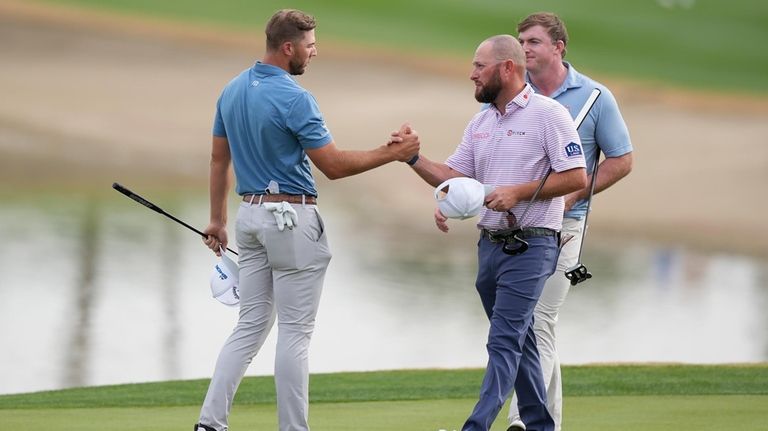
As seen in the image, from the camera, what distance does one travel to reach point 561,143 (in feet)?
15.2

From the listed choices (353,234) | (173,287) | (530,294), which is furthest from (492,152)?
(353,234)

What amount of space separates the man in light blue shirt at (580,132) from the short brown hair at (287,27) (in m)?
0.89

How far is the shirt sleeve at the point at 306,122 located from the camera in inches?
180

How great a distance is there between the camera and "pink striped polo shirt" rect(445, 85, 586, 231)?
4641 millimetres

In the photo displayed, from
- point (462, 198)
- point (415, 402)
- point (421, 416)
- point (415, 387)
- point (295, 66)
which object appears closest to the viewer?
point (462, 198)

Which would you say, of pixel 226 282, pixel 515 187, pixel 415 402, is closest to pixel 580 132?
pixel 515 187

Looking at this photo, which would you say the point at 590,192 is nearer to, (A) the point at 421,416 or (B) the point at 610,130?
(B) the point at 610,130

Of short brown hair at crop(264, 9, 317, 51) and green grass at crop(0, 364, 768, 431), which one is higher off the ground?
short brown hair at crop(264, 9, 317, 51)

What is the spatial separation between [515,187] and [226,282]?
1.02 m

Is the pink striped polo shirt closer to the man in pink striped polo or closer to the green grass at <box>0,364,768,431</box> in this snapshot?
the man in pink striped polo

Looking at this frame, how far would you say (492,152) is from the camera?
4.73 meters

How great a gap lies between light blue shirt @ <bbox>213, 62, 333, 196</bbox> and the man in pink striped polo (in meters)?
0.47

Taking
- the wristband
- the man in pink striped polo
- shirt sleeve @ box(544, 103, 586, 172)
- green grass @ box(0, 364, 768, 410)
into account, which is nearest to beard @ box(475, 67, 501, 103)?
the man in pink striped polo

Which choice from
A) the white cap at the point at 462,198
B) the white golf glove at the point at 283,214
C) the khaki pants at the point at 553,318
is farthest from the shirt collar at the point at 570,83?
the white golf glove at the point at 283,214
